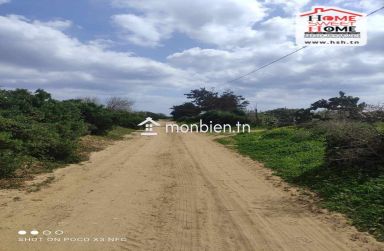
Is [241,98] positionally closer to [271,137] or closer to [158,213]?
[271,137]

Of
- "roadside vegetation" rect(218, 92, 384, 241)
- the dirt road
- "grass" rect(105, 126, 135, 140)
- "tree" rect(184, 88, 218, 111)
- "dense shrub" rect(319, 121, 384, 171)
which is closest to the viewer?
the dirt road

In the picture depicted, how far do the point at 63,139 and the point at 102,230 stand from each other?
28.8 feet

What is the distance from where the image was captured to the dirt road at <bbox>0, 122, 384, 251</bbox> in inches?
229

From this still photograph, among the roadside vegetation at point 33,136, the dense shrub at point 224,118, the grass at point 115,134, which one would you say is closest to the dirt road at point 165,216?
the roadside vegetation at point 33,136

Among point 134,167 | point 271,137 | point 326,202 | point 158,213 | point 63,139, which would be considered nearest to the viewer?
point 158,213

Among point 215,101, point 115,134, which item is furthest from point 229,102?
point 115,134

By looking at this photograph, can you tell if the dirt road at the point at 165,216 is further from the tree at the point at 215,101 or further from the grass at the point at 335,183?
the tree at the point at 215,101

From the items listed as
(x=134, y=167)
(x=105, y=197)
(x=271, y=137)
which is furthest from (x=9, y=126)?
(x=271, y=137)

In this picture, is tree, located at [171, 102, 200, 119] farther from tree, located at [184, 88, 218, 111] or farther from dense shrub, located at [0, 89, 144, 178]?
dense shrub, located at [0, 89, 144, 178]

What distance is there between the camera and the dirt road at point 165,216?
582cm

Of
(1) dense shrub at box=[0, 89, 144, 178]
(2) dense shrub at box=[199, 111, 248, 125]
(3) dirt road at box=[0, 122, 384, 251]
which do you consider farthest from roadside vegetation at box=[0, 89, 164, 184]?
(2) dense shrub at box=[199, 111, 248, 125]

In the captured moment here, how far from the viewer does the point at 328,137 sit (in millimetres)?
11750

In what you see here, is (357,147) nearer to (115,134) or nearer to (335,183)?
(335,183)

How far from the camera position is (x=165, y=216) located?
7.21 metres
